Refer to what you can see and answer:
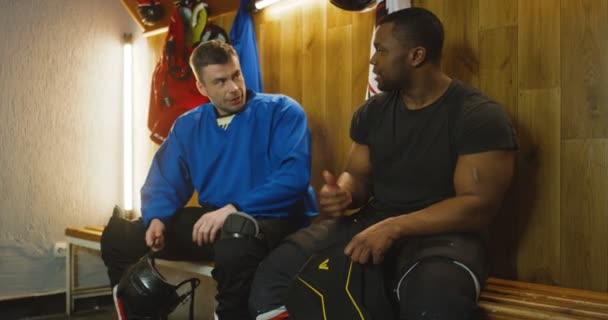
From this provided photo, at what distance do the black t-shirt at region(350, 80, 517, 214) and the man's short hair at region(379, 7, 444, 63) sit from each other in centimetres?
12

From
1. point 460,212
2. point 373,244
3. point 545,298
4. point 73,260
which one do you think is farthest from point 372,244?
point 73,260

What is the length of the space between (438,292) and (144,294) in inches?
41.8

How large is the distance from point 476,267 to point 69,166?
2.36 m

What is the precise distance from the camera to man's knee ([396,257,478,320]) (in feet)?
4.08

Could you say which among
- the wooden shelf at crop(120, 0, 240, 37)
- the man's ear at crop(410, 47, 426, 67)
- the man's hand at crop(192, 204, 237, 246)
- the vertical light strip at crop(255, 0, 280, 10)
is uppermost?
the wooden shelf at crop(120, 0, 240, 37)

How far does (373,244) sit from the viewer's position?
1462mm

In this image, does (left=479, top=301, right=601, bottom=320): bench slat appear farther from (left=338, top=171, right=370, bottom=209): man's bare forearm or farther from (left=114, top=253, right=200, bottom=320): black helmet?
(left=114, top=253, right=200, bottom=320): black helmet

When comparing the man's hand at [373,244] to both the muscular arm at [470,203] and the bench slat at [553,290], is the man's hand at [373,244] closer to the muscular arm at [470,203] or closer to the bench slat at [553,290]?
the muscular arm at [470,203]

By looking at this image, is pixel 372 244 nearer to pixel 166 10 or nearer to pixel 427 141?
pixel 427 141

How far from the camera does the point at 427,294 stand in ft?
4.14

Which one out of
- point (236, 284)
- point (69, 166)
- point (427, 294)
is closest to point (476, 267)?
point (427, 294)

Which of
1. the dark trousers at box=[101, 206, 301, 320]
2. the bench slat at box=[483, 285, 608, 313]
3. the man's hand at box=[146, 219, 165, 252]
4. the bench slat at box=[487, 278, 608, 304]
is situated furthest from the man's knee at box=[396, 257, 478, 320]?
the man's hand at box=[146, 219, 165, 252]

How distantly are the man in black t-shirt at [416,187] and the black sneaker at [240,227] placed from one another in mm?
151

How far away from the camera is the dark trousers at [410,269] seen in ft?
4.13
